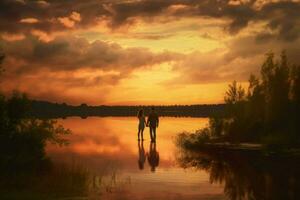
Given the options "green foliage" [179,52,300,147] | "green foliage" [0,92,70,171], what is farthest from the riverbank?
"green foliage" [0,92,70,171]

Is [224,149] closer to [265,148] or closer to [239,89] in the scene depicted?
[265,148]

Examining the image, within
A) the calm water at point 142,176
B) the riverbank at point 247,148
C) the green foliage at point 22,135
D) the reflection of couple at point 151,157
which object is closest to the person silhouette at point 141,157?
the reflection of couple at point 151,157

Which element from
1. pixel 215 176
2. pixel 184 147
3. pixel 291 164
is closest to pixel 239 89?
pixel 184 147

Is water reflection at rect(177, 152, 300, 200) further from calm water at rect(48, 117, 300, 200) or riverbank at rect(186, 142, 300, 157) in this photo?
riverbank at rect(186, 142, 300, 157)

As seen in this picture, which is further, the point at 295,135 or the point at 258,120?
the point at 258,120

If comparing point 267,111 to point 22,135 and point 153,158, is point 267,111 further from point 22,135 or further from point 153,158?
point 22,135

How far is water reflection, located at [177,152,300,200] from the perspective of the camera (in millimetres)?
18386

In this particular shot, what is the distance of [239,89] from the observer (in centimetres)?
4169

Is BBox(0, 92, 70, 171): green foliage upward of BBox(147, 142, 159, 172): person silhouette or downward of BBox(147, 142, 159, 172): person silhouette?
upward

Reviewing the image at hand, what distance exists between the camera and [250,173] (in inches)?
925

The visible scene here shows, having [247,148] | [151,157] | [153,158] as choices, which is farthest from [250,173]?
[247,148]

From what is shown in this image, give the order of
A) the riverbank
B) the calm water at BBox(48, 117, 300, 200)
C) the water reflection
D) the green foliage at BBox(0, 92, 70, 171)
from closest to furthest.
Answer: the calm water at BBox(48, 117, 300, 200)
the water reflection
the green foliage at BBox(0, 92, 70, 171)
the riverbank

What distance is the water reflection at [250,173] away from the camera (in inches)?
724

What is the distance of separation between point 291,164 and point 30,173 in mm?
11693
